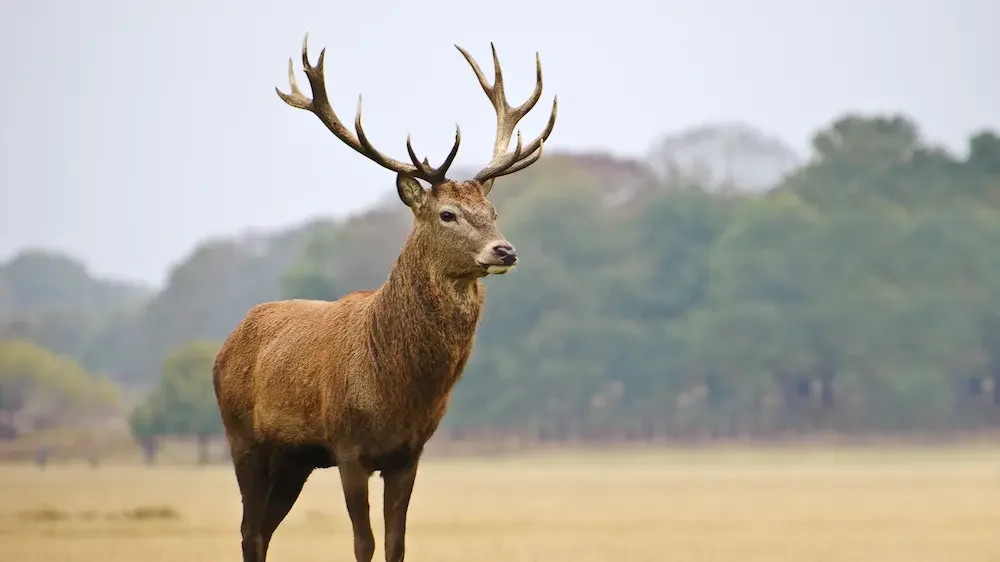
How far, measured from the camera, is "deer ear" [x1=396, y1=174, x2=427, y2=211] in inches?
494

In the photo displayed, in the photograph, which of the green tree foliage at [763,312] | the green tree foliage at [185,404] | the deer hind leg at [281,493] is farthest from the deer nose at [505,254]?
the green tree foliage at [763,312]

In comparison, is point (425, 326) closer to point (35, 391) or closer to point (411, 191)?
point (411, 191)

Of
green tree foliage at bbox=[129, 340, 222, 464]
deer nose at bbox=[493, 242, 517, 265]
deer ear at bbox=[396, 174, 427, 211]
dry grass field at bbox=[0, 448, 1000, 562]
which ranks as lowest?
dry grass field at bbox=[0, 448, 1000, 562]

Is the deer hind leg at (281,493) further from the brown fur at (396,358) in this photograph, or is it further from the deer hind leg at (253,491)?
the brown fur at (396,358)

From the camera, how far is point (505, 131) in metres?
13.4

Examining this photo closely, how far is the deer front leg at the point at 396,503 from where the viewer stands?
12.5 m

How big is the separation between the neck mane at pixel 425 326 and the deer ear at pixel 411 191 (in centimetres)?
23

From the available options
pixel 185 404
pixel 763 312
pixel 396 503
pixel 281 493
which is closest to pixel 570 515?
pixel 281 493

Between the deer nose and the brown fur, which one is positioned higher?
the deer nose

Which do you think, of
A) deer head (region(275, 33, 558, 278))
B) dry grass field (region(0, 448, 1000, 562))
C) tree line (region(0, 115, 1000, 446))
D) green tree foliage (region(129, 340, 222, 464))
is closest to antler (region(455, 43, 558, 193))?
deer head (region(275, 33, 558, 278))

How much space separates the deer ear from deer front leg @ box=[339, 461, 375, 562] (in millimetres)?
1785

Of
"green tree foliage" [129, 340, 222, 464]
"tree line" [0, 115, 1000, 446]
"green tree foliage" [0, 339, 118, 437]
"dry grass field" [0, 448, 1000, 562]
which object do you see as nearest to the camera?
"dry grass field" [0, 448, 1000, 562]

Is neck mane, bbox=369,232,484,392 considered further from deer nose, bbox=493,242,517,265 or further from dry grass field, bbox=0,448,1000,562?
dry grass field, bbox=0,448,1000,562

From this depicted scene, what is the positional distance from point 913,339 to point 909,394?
2971 mm
